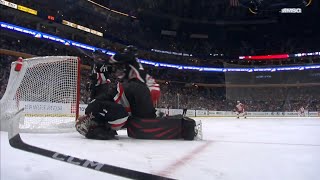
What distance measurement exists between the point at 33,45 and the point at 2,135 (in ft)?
68.1

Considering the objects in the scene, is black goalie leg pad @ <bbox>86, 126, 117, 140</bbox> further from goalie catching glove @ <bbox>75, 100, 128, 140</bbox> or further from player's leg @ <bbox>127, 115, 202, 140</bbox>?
player's leg @ <bbox>127, 115, 202, 140</bbox>

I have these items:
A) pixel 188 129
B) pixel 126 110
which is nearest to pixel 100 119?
pixel 126 110

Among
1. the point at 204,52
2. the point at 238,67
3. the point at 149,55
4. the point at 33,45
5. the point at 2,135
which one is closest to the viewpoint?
the point at 2,135

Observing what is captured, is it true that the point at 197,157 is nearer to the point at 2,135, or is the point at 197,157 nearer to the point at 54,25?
the point at 2,135

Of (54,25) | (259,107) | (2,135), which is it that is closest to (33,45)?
(54,25)

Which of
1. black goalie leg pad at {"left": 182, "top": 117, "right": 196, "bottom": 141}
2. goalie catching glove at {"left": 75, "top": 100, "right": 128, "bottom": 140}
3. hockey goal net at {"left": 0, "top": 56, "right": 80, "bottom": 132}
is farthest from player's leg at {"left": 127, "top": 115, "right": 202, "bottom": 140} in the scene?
hockey goal net at {"left": 0, "top": 56, "right": 80, "bottom": 132}

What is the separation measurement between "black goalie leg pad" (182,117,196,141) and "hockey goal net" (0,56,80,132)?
5.64 ft

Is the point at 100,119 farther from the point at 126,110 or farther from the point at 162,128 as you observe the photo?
the point at 162,128

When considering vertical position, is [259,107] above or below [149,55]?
below

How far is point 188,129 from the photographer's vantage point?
4438mm

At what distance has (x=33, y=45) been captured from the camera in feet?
71.6

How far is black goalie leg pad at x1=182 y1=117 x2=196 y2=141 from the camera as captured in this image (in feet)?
14.5

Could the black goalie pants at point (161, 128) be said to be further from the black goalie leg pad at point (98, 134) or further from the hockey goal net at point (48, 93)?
the hockey goal net at point (48, 93)

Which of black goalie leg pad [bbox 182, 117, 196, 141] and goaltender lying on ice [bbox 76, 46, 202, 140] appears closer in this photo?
goaltender lying on ice [bbox 76, 46, 202, 140]
